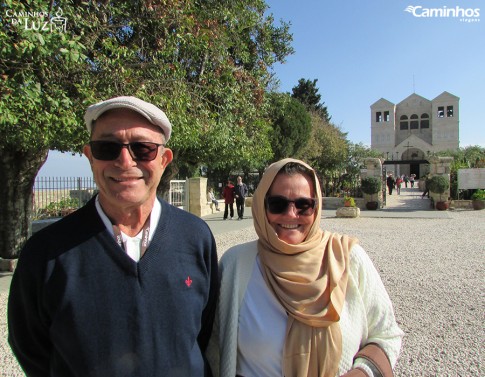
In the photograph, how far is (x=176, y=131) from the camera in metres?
5.86

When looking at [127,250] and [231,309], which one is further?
[231,309]

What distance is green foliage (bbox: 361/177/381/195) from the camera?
19375 mm

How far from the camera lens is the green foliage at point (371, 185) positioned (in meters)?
19.4

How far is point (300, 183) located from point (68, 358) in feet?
4.05

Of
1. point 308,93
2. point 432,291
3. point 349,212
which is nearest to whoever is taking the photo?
point 432,291

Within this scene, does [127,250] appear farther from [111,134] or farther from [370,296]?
[370,296]

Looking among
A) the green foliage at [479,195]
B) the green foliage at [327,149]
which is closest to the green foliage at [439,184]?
the green foliage at [479,195]

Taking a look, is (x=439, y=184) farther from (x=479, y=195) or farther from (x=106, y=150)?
(x=106, y=150)

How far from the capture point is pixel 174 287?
58.2 inches

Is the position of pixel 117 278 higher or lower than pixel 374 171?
lower

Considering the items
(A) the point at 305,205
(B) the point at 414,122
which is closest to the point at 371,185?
(A) the point at 305,205

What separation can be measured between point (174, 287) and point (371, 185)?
760 inches

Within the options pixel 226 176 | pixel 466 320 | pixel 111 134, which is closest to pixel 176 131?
pixel 111 134

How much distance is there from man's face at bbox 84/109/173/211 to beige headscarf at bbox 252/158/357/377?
0.62 m
